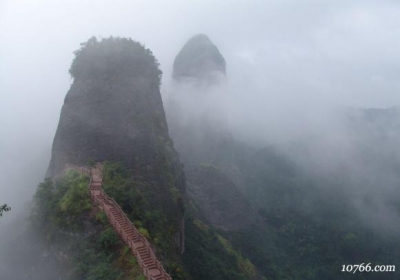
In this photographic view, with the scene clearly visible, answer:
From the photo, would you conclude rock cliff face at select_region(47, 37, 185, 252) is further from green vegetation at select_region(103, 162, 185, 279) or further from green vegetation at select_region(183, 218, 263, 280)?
green vegetation at select_region(183, 218, 263, 280)

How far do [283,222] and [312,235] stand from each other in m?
6.29

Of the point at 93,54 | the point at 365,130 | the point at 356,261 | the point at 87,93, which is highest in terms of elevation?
the point at 93,54

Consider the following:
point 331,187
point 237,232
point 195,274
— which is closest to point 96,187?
point 195,274

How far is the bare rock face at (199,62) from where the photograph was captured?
11112 centimetres

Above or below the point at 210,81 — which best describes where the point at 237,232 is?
below

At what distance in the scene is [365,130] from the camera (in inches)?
4872

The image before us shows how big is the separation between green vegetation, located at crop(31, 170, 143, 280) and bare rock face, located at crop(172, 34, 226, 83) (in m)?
83.5

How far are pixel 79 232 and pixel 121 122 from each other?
57.4 ft

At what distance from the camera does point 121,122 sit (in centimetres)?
4028

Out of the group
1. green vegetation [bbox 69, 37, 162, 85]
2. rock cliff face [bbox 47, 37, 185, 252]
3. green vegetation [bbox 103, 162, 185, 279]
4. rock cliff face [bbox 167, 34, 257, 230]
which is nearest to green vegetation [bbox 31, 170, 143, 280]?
green vegetation [bbox 103, 162, 185, 279]

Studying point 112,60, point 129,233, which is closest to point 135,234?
point 129,233

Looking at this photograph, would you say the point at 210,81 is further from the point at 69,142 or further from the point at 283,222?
the point at 69,142

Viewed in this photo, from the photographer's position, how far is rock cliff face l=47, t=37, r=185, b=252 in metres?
35.6

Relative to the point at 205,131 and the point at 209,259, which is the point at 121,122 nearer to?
the point at 209,259
